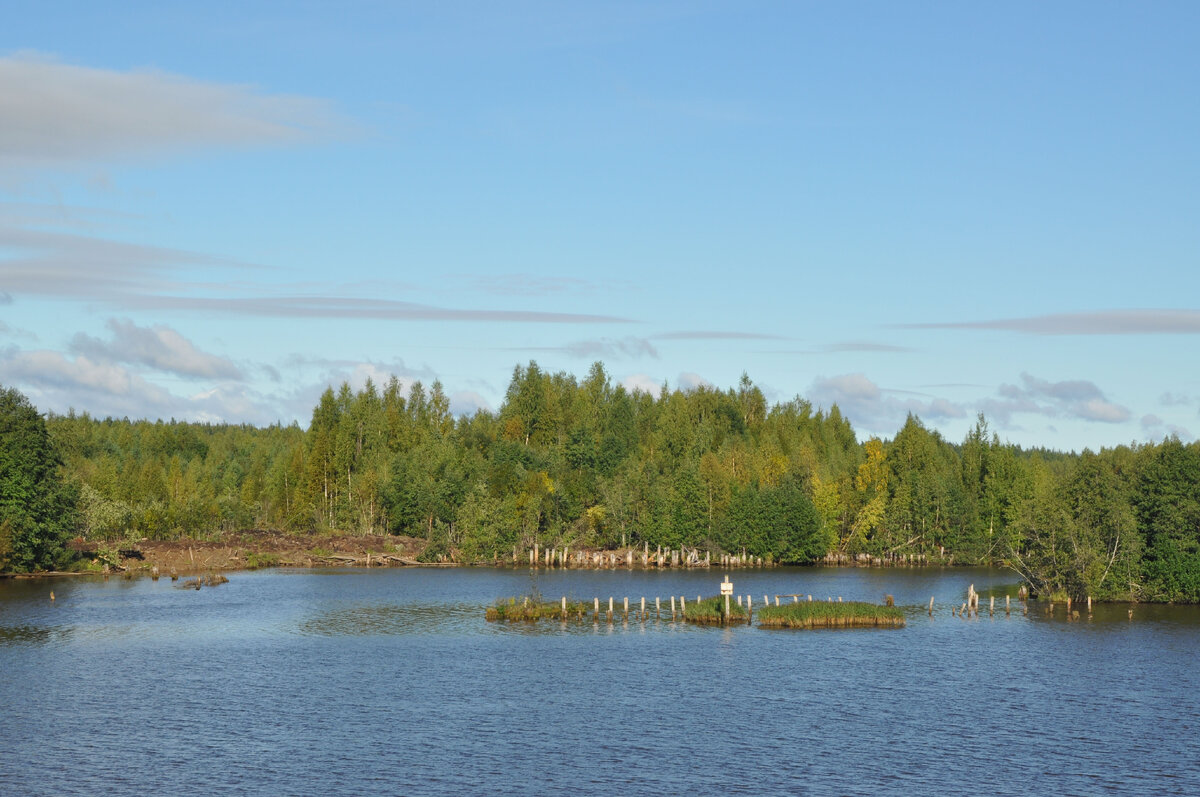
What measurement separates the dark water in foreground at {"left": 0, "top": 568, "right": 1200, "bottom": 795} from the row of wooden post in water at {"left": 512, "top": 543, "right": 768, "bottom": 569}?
63.4 m

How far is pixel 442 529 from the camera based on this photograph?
162625 millimetres

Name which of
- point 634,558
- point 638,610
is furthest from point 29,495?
point 634,558

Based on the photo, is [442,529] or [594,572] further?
[442,529]

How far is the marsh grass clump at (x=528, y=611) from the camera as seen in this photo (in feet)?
305

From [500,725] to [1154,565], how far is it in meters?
74.2

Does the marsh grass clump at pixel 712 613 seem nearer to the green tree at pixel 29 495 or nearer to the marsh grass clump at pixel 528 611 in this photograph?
the marsh grass clump at pixel 528 611

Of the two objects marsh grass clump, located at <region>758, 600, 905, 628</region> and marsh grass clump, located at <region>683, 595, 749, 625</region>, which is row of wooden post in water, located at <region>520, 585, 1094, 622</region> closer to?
marsh grass clump, located at <region>683, 595, 749, 625</region>

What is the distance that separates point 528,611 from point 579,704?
34779 mm

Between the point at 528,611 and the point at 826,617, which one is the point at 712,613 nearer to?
the point at 826,617

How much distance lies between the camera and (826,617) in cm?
9025

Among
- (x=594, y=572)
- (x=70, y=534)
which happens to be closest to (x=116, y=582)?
(x=70, y=534)

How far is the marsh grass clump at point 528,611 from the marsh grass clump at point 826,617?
16.4 meters

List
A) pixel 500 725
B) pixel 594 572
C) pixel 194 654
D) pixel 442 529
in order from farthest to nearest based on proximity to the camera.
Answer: pixel 442 529
pixel 594 572
pixel 194 654
pixel 500 725

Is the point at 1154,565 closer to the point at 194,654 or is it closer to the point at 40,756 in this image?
the point at 194,654
